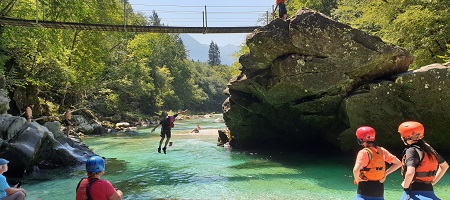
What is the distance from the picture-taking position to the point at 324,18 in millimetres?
12352

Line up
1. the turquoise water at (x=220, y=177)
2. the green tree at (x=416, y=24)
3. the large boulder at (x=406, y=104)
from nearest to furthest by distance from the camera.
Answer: the turquoise water at (x=220, y=177)
the large boulder at (x=406, y=104)
the green tree at (x=416, y=24)

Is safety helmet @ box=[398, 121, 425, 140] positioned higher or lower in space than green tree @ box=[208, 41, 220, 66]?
lower

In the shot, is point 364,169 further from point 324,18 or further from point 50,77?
point 50,77

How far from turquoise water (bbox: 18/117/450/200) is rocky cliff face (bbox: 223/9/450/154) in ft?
6.91

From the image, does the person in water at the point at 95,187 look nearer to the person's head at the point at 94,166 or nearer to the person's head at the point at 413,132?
the person's head at the point at 94,166

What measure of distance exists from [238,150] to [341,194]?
921cm

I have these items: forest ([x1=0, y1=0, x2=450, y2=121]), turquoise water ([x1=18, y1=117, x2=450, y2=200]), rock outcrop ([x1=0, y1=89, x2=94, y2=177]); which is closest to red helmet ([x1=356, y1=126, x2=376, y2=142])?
turquoise water ([x1=18, y1=117, x2=450, y2=200])

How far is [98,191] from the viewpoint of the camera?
3783 millimetres

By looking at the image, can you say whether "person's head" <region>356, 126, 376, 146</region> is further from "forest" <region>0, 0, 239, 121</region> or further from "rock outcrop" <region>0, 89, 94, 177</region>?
"forest" <region>0, 0, 239, 121</region>

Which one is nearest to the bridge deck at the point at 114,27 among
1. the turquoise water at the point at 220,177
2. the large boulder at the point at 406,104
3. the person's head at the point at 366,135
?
the turquoise water at the point at 220,177

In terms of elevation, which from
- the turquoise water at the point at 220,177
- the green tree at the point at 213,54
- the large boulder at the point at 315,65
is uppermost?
the green tree at the point at 213,54

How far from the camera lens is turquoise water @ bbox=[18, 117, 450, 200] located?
29.7ft

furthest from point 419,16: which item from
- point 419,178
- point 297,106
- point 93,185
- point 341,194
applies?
point 93,185

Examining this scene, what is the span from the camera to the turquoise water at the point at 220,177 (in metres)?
9.05
